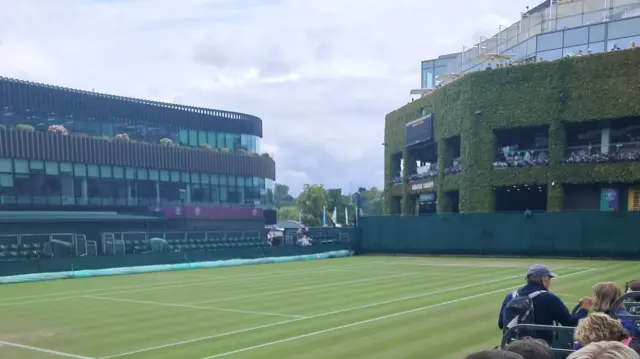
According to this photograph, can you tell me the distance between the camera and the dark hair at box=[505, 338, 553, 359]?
303cm

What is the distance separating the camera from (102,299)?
63.0ft

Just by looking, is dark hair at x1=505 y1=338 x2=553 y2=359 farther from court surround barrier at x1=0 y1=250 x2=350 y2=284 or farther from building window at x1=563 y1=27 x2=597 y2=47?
building window at x1=563 y1=27 x2=597 y2=47

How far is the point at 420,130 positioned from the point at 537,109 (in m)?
12.6

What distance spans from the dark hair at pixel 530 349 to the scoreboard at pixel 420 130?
152 ft

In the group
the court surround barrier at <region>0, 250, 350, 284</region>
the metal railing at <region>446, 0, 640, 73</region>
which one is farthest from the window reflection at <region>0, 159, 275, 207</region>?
the metal railing at <region>446, 0, 640, 73</region>

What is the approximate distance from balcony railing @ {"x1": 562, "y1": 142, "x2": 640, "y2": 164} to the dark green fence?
784cm

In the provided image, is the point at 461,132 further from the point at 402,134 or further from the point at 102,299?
the point at 102,299

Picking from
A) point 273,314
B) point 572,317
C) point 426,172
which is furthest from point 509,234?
point 572,317

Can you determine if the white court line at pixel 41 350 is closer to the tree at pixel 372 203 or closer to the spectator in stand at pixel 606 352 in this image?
the spectator in stand at pixel 606 352

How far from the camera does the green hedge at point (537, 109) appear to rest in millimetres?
36469

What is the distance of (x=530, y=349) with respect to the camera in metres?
3.05

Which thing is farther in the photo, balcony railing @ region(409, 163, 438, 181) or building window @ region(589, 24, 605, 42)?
balcony railing @ region(409, 163, 438, 181)

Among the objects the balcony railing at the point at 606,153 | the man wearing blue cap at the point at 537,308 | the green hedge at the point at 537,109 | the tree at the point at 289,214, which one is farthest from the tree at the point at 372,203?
the man wearing blue cap at the point at 537,308

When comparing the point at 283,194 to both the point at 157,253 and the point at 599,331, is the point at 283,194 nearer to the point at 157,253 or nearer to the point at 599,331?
the point at 157,253
